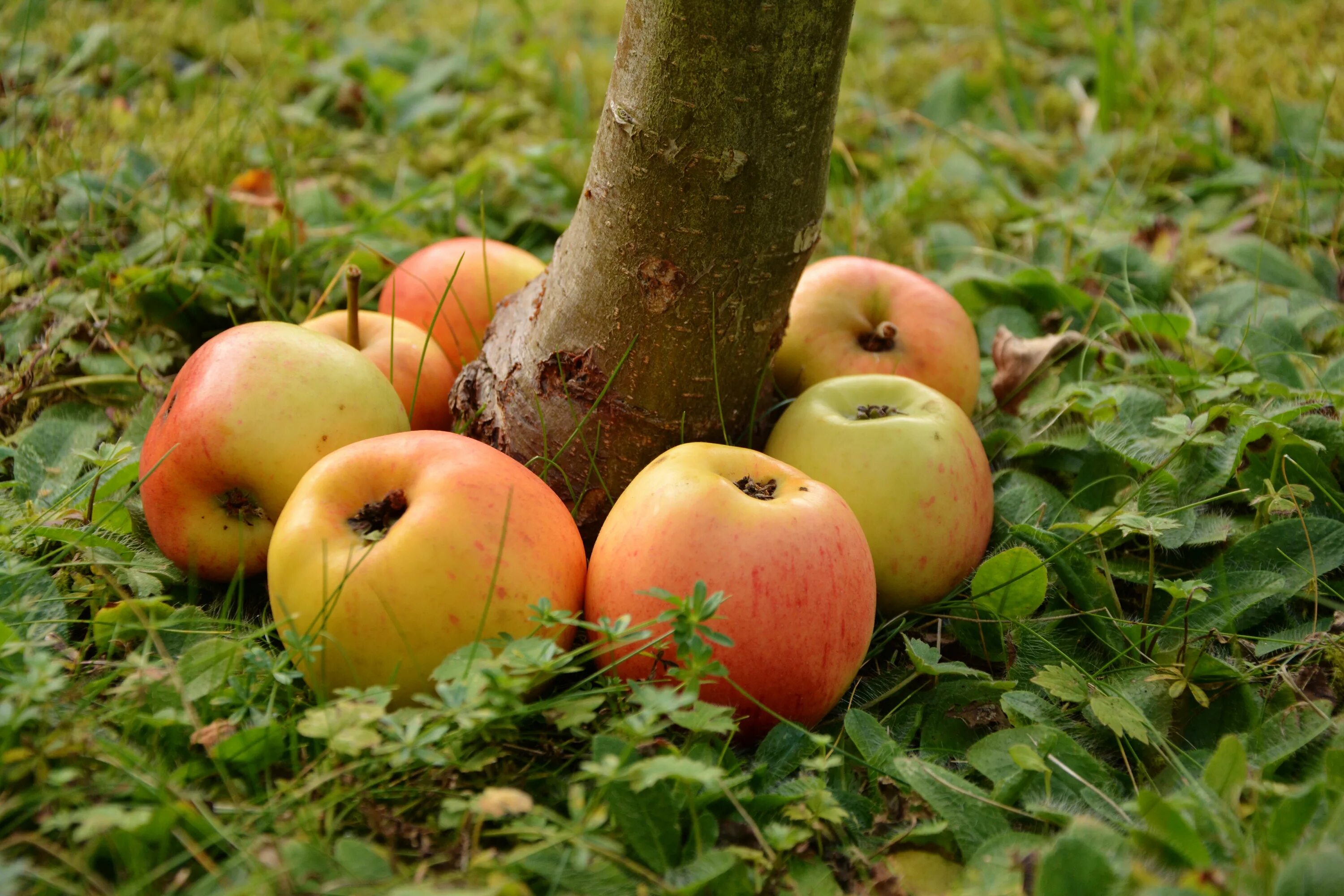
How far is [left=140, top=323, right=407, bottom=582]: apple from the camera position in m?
1.63

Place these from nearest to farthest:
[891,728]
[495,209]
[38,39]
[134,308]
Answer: [891,728] → [134,308] → [495,209] → [38,39]

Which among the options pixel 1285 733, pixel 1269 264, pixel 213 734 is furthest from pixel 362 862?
pixel 1269 264

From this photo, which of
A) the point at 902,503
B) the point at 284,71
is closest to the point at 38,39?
the point at 284,71

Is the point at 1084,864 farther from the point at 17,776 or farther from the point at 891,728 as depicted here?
the point at 17,776

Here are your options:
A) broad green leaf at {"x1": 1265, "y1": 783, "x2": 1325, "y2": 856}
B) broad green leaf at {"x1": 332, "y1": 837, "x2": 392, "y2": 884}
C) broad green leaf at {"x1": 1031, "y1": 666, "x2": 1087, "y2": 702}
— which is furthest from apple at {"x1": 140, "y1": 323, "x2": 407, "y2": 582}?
broad green leaf at {"x1": 1265, "y1": 783, "x2": 1325, "y2": 856}

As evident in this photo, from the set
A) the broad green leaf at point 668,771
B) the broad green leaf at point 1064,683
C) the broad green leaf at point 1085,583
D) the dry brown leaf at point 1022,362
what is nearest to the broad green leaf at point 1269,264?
the dry brown leaf at point 1022,362

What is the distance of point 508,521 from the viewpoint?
1.48m

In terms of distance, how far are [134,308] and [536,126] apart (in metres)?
1.71

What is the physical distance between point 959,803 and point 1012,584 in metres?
0.50

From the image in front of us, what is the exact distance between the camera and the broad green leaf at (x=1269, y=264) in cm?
264

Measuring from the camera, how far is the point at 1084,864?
1.08m

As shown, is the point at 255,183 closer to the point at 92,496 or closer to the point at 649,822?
the point at 92,496

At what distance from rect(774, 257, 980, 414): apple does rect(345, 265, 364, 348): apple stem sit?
2.96 feet

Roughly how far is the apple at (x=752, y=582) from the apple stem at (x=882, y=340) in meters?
0.74
